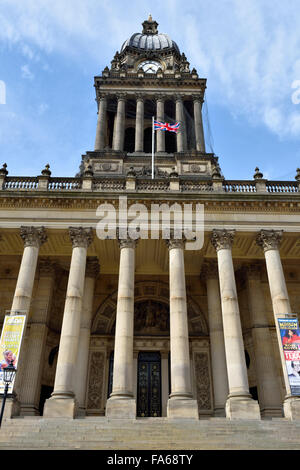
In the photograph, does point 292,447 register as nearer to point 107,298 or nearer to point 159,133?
point 107,298

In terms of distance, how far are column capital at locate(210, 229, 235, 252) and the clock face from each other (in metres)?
28.1

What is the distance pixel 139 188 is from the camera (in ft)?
78.2

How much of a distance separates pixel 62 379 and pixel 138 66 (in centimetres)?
3650

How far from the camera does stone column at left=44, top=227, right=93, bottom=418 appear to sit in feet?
56.1

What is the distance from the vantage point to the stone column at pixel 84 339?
71.7ft

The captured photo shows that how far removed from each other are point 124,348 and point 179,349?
265cm

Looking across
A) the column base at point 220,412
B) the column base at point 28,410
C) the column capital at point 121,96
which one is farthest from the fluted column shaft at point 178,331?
the column capital at point 121,96

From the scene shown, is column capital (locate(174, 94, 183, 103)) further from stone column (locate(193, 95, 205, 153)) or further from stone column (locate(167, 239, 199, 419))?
stone column (locate(167, 239, 199, 419))

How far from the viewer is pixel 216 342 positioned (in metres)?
23.0

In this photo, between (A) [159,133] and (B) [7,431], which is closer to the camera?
(B) [7,431]

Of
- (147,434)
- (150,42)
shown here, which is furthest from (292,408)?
(150,42)
